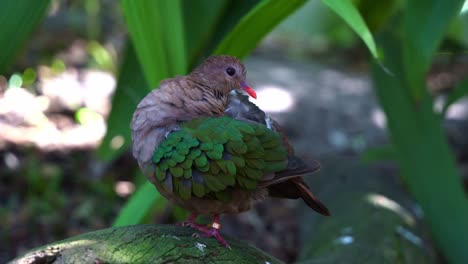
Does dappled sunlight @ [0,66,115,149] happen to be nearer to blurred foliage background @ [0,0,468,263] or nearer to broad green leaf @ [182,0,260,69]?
blurred foliage background @ [0,0,468,263]

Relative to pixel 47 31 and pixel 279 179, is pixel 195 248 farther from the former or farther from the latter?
pixel 47 31

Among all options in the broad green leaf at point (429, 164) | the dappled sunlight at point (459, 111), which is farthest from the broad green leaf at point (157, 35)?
the dappled sunlight at point (459, 111)

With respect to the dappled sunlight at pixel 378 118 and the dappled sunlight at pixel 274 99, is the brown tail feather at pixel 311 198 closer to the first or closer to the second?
the dappled sunlight at pixel 274 99

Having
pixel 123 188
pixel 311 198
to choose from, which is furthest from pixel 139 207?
pixel 123 188

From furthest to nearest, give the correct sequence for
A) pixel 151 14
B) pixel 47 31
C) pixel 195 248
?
1. pixel 47 31
2. pixel 151 14
3. pixel 195 248

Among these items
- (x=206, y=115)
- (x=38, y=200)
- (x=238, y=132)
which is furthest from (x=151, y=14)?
(x=38, y=200)

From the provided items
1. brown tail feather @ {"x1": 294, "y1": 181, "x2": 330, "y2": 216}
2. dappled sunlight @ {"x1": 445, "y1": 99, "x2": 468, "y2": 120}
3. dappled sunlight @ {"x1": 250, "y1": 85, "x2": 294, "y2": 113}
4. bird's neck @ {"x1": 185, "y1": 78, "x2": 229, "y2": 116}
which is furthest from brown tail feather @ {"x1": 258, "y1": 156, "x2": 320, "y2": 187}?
dappled sunlight @ {"x1": 445, "y1": 99, "x2": 468, "y2": 120}

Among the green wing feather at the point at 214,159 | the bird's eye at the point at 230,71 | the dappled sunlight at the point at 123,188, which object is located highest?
the bird's eye at the point at 230,71
